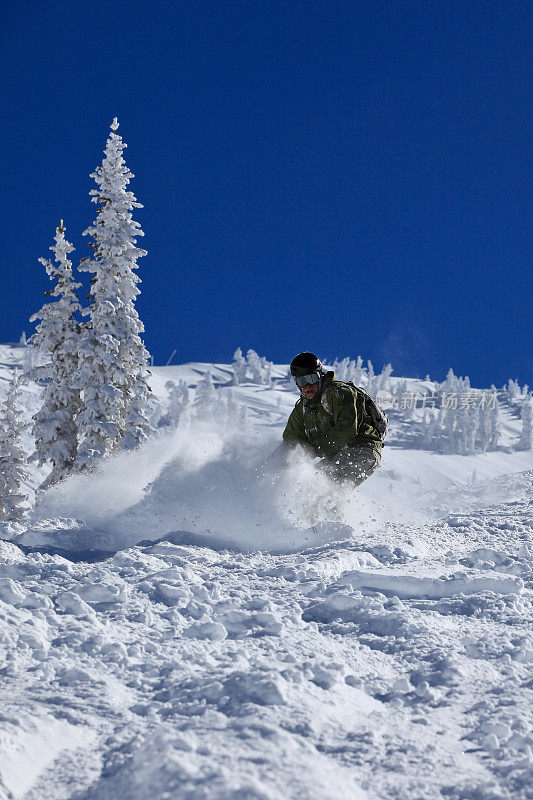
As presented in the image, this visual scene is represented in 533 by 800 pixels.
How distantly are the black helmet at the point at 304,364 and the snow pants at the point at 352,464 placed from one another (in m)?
1.14

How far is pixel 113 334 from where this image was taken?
19406 mm

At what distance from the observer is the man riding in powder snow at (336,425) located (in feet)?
26.2

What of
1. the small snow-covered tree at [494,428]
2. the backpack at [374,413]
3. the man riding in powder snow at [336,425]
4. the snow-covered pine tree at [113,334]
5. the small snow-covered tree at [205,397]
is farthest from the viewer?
the small snow-covered tree at [494,428]

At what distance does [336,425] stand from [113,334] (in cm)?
1284

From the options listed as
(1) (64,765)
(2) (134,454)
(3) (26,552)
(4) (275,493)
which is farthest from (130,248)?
(1) (64,765)

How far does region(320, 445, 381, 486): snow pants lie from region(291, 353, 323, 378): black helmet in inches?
44.9

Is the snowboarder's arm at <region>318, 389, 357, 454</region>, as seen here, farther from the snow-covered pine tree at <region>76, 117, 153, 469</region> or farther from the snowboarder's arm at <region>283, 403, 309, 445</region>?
the snow-covered pine tree at <region>76, 117, 153, 469</region>

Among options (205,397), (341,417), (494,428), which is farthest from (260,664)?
(494,428)

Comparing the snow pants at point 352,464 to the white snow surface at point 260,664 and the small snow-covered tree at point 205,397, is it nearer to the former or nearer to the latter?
the white snow surface at point 260,664

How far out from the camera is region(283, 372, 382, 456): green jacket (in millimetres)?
8078

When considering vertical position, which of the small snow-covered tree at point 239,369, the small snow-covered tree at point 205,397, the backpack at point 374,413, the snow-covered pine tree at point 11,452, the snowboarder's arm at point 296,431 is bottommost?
the snow-covered pine tree at point 11,452

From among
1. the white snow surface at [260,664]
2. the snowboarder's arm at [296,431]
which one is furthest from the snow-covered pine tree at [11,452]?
the white snow surface at [260,664]

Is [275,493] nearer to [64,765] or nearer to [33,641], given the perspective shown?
[33,641]

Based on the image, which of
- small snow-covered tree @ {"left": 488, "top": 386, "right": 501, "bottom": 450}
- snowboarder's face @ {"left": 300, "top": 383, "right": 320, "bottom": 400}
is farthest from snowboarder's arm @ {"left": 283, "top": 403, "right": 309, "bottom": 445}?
small snow-covered tree @ {"left": 488, "top": 386, "right": 501, "bottom": 450}
